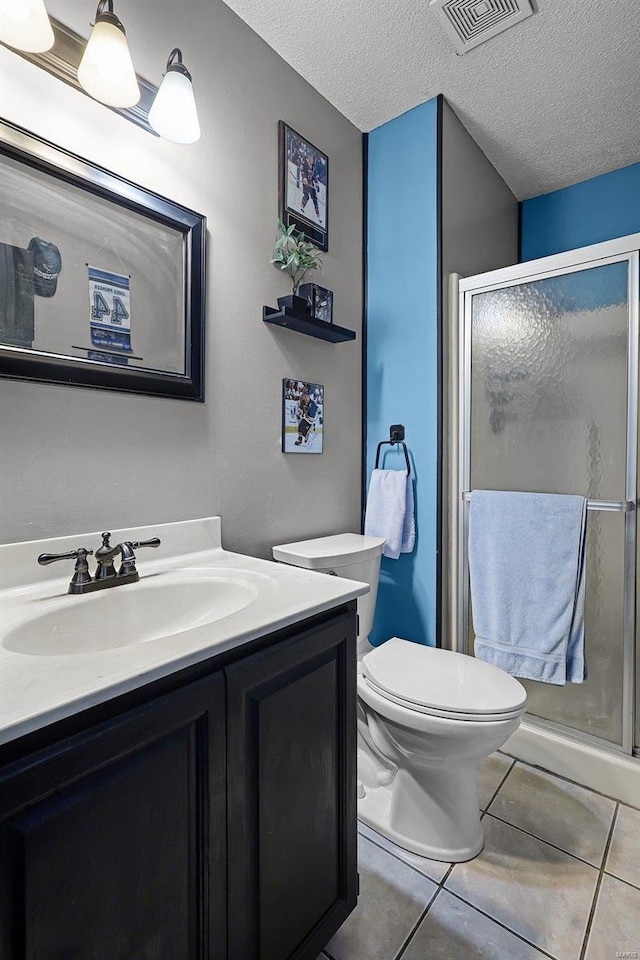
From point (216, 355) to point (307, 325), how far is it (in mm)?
397

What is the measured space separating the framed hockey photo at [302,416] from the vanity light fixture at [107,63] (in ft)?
2.92

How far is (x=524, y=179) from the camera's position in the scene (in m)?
2.55

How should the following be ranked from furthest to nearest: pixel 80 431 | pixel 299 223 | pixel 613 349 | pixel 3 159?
1. pixel 299 223
2. pixel 613 349
3. pixel 80 431
4. pixel 3 159

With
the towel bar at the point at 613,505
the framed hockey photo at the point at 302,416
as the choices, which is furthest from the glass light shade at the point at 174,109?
the towel bar at the point at 613,505

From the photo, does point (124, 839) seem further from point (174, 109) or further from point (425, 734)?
point (174, 109)

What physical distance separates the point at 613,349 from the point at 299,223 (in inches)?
47.4

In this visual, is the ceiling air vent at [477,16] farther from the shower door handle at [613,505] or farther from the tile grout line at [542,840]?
the tile grout line at [542,840]

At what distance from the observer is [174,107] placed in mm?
1208

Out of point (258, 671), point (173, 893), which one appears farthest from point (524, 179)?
point (173, 893)

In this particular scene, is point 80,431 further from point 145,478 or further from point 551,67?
point 551,67

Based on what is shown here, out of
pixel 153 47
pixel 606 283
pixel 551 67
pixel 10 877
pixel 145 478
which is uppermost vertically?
pixel 551 67

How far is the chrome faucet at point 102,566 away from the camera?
40.7 inches

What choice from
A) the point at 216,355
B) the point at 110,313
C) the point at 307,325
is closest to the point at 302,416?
the point at 307,325

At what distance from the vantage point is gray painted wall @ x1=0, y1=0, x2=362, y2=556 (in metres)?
1.11
